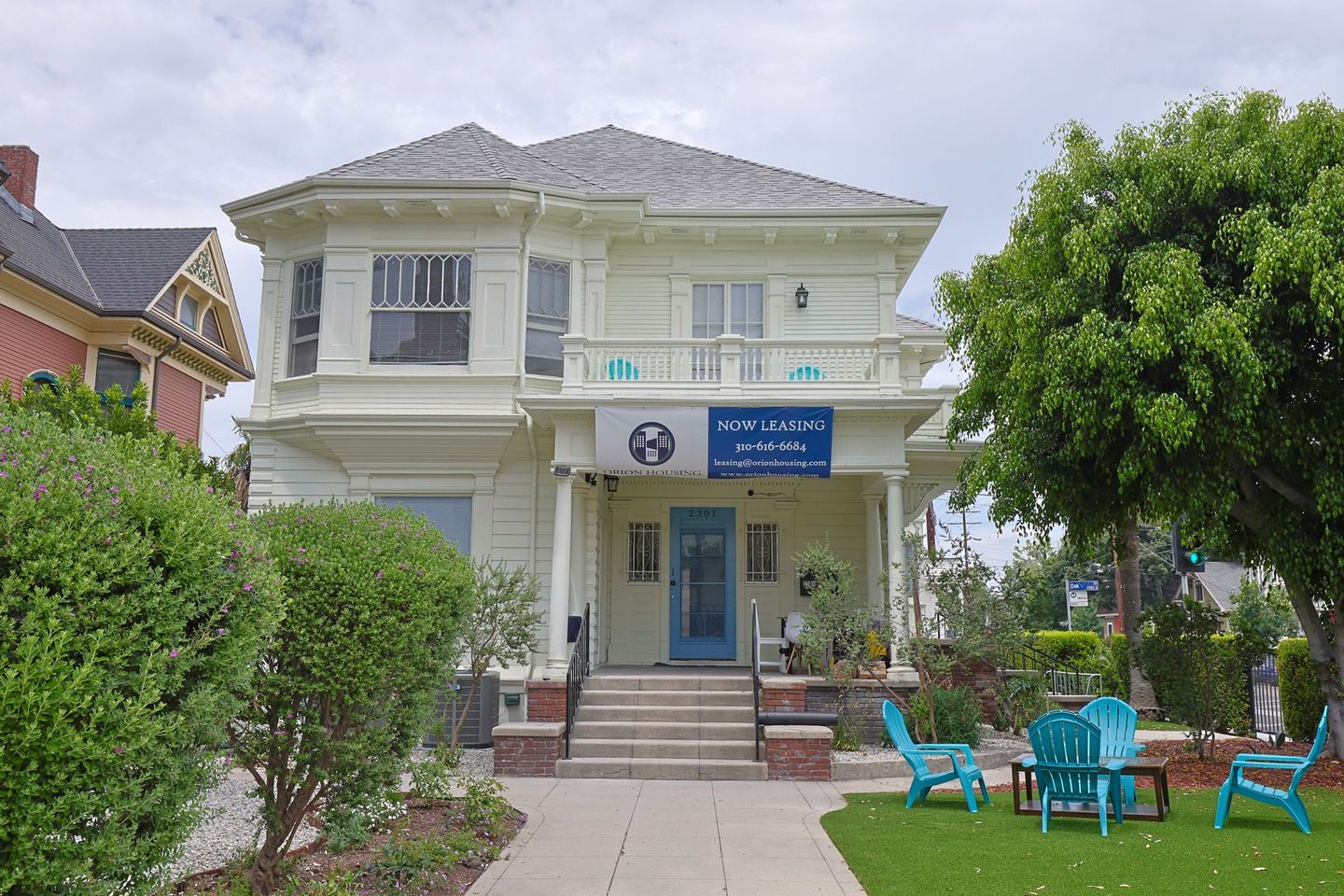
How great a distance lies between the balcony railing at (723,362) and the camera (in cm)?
1402

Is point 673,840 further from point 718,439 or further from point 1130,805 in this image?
point 718,439

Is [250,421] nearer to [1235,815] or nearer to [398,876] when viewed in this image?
[398,876]

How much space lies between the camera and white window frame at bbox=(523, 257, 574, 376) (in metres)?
15.1

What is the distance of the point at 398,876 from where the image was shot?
648cm

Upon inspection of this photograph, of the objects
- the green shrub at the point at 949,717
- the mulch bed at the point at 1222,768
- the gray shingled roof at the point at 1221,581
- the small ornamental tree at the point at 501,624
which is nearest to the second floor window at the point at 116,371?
the small ornamental tree at the point at 501,624

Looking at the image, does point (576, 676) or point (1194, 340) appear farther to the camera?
point (576, 676)

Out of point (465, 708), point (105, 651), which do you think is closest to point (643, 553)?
point (465, 708)

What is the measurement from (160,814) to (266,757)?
2462 millimetres

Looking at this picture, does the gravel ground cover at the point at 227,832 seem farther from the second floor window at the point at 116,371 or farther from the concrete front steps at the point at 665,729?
the second floor window at the point at 116,371

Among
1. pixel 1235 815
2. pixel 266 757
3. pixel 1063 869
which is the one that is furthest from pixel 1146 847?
pixel 266 757

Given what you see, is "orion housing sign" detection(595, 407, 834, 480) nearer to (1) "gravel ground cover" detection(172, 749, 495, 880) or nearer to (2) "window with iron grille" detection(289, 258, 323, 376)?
(2) "window with iron grille" detection(289, 258, 323, 376)

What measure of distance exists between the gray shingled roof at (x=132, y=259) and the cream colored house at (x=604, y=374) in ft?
25.5

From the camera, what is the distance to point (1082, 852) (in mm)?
7504

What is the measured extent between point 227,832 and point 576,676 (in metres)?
5.15
